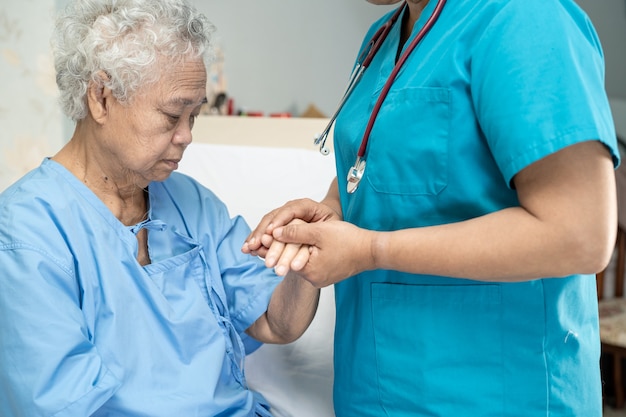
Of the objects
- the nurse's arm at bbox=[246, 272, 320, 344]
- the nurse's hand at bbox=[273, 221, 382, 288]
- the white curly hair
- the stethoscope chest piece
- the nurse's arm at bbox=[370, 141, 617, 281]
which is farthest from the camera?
the nurse's arm at bbox=[246, 272, 320, 344]

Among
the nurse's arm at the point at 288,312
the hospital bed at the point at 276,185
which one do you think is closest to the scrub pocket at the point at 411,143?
the nurse's arm at the point at 288,312

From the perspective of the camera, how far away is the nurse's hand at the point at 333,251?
87cm

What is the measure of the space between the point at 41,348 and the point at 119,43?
1.74 feet

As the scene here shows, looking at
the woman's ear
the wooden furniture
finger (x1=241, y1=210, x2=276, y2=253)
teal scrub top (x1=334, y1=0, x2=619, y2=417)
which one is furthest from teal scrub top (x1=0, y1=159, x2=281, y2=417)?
the wooden furniture

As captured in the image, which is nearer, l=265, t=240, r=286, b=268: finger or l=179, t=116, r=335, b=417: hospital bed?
l=265, t=240, r=286, b=268: finger

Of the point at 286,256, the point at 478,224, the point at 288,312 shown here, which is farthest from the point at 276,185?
the point at 478,224

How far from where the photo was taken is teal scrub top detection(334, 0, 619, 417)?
2.51ft

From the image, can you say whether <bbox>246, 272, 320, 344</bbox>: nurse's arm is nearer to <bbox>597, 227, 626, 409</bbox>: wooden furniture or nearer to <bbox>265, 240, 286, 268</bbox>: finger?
<bbox>265, 240, 286, 268</bbox>: finger

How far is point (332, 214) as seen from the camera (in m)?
1.11

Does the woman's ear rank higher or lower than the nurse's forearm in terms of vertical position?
higher

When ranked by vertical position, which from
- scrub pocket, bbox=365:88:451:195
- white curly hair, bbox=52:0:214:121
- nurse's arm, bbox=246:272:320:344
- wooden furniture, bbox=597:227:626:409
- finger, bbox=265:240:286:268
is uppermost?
white curly hair, bbox=52:0:214:121

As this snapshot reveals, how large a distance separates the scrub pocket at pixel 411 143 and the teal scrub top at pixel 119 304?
51 cm

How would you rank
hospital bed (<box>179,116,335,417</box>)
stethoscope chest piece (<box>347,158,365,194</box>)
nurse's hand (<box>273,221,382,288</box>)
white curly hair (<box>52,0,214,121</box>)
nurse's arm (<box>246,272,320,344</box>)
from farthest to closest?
hospital bed (<box>179,116,335,417</box>) < nurse's arm (<box>246,272,320,344</box>) < white curly hair (<box>52,0,214,121</box>) < stethoscope chest piece (<box>347,158,365,194</box>) < nurse's hand (<box>273,221,382,288</box>)

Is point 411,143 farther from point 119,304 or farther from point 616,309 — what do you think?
point 616,309
